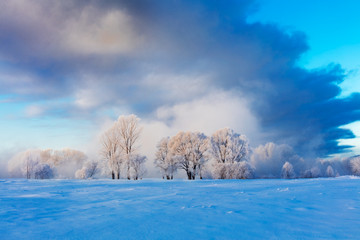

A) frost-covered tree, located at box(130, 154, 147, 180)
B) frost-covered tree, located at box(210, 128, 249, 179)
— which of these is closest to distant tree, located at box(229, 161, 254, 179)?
frost-covered tree, located at box(210, 128, 249, 179)

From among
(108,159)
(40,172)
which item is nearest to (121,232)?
(108,159)

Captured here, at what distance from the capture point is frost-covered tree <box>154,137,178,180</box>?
174ft

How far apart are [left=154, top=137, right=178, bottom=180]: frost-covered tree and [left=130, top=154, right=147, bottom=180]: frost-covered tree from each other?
4.72 meters

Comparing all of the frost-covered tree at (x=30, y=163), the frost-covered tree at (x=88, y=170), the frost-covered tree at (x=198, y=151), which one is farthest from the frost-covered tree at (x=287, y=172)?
the frost-covered tree at (x=30, y=163)

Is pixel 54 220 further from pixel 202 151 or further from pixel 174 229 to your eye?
pixel 202 151

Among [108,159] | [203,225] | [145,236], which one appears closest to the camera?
[145,236]

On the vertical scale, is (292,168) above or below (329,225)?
below

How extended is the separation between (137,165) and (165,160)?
23.6 ft

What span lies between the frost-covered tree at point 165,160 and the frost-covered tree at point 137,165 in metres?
4.72

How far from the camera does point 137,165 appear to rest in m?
50.0

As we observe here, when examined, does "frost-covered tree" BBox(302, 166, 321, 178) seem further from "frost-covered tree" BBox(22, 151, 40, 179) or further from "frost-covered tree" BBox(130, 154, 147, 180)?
"frost-covered tree" BBox(22, 151, 40, 179)

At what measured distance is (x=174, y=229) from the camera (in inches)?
211

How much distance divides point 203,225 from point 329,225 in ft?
10.5

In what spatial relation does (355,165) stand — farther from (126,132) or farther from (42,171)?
(42,171)
